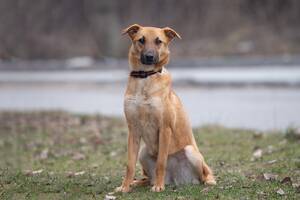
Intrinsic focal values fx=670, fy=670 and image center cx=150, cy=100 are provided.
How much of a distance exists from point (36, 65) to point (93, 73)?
298 centimetres

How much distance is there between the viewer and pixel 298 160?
324 inches

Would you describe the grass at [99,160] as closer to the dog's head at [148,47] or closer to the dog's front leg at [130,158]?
the dog's front leg at [130,158]

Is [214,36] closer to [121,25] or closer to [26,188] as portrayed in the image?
[121,25]

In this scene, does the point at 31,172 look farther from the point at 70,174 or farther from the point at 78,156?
the point at 78,156

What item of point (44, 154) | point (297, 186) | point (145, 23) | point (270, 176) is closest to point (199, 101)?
point (44, 154)

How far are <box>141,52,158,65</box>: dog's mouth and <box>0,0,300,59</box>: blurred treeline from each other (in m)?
16.9

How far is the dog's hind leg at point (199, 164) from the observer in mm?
6770

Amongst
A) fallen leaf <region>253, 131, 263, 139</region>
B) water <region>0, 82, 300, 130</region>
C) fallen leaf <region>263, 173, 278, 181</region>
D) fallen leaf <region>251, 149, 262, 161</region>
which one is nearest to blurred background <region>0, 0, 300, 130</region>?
water <region>0, 82, 300, 130</region>

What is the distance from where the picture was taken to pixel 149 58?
650 cm

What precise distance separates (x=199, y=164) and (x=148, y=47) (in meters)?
1.30

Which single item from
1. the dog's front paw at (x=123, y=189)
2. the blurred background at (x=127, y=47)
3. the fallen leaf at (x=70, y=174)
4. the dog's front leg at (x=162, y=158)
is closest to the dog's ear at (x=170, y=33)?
the dog's front leg at (x=162, y=158)

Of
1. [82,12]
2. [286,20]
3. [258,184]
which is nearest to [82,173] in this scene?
[258,184]

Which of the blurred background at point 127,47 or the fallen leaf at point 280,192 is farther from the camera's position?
the blurred background at point 127,47

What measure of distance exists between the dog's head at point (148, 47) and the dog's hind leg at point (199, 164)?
Answer: 0.92 m
